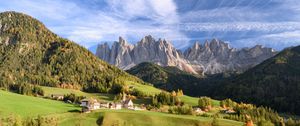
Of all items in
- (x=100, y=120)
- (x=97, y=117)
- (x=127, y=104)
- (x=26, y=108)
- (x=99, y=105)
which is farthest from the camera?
(x=127, y=104)

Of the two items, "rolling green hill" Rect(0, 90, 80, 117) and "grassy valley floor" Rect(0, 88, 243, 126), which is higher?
"rolling green hill" Rect(0, 90, 80, 117)

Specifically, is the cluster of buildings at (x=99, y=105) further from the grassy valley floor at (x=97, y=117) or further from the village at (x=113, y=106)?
the grassy valley floor at (x=97, y=117)

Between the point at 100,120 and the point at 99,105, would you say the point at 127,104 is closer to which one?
the point at 99,105

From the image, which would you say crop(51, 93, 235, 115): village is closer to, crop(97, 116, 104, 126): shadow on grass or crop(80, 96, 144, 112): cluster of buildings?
crop(80, 96, 144, 112): cluster of buildings

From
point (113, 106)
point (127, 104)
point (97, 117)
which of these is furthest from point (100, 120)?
point (127, 104)

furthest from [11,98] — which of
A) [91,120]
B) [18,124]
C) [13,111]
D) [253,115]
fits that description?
[253,115]

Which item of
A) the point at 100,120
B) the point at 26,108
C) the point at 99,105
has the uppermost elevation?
the point at 99,105

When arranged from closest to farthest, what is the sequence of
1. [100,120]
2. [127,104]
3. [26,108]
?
[100,120]
[26,108]
[127,104]

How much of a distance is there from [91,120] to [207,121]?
121 ft

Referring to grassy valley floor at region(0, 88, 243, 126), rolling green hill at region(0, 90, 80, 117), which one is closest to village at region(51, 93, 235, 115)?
grassy valley floor at region(0, 88, 243, 126)

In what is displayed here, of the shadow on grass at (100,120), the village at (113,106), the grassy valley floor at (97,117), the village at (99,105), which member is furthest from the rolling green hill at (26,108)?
the shadow on grass at (100,120)

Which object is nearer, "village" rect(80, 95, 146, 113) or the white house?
"village" rect(80, 95, 146, 113)

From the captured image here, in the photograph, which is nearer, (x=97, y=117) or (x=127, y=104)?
(x=97, y=117)

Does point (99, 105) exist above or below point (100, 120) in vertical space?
above
